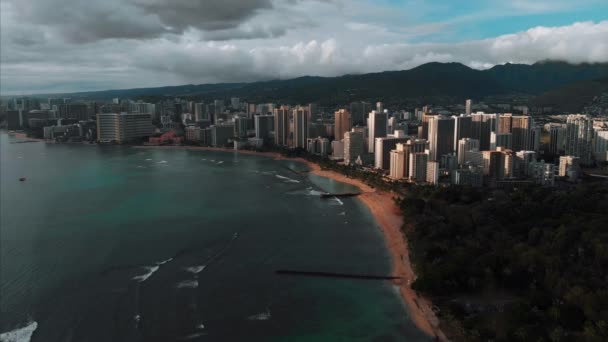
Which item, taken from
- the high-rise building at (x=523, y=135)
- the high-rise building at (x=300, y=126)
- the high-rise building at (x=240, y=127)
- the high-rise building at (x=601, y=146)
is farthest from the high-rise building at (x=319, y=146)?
the high-rise building at (x=601, y=146)

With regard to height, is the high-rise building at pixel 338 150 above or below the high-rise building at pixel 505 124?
below

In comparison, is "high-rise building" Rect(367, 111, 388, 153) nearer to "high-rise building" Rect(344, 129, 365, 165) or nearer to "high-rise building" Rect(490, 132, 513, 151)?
"high-rise building" Rect(344, 129, 365, 165)

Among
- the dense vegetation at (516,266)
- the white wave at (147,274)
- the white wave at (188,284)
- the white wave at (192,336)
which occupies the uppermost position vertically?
the dense vegetation at (516,266)

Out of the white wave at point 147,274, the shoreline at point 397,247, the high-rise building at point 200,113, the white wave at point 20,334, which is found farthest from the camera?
the high-rise building at point 200,113

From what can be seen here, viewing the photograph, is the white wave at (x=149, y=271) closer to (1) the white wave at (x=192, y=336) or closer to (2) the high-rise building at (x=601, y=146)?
(1) the white wave at (x=192, y=336)

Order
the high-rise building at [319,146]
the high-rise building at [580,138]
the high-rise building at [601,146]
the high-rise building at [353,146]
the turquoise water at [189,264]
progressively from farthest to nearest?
the high-rise building at [319,146]
the high-rise building at [353,146]
the high-rise building at [580,138]
the high-rise building at [601,146]
the turquoise water at [189,264]

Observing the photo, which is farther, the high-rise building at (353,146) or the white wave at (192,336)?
the high-rise building at (353,146)

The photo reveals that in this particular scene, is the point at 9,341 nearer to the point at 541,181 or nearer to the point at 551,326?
the point at 551,326
